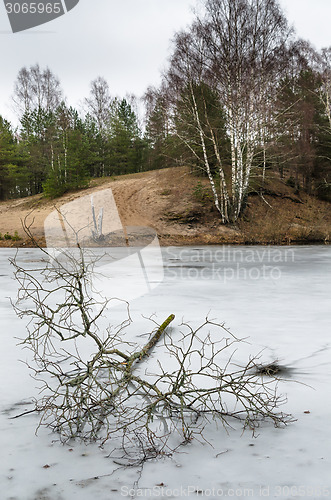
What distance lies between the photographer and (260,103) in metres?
14.0

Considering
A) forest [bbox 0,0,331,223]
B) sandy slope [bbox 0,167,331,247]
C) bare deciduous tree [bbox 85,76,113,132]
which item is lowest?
sandy slope [bbox 0,167,331,247]

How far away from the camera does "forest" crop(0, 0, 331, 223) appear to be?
14.2 metres

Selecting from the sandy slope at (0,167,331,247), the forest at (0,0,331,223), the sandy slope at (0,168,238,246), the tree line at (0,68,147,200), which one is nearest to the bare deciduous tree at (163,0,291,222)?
the forest at (0,0,331,223)

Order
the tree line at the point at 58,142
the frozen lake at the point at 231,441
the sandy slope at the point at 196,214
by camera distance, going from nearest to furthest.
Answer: the frozen lake at the point at 231,441 < the sandy slope at the point at 196,214 < the tree line at the point at 58,142

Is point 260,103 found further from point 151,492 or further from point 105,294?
point 151,492

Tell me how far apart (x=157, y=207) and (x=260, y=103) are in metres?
5.77

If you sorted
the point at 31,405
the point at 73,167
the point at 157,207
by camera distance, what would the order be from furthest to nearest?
the point at 73,167, the point at 157,207, the point at 31,405

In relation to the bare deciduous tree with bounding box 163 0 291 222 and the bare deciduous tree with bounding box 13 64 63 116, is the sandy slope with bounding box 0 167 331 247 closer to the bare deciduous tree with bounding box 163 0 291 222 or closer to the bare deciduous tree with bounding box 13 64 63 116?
the bare deciduous tree with bounding box 163 0 291 222

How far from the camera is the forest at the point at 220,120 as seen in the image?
14.2 meters

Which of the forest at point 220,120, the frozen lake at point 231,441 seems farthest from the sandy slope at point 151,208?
the frozen lake at point 231,441

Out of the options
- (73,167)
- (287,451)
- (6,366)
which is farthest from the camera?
(73,167)

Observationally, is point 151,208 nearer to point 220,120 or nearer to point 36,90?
point 220,120

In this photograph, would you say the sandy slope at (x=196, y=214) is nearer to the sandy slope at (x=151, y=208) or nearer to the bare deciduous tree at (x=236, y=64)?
the sandy slope at (x=151, y=208)

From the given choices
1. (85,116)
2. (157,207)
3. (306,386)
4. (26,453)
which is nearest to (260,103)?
(157,207)
